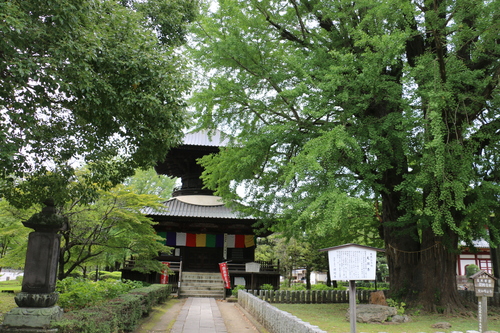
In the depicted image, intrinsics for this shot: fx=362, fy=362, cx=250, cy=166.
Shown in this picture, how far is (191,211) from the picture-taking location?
20578 millimetres

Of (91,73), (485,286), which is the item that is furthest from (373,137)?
(91,73)

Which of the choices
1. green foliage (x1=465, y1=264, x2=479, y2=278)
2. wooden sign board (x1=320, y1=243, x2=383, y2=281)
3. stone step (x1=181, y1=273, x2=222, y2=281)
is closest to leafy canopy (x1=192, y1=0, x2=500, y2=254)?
wooden sign board (x1=320, y1=243, x2=383, y2=281)

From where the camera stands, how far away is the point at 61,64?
19.2ft

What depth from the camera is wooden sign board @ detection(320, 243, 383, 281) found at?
6.32 metres

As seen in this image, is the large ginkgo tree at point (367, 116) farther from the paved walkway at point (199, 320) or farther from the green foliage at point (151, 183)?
the green foliage at point (151, 183)

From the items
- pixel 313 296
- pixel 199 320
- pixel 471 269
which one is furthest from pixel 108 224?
pixel 471 269

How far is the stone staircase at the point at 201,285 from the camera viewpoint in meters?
18.7

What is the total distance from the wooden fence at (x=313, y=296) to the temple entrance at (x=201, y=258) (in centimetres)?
536

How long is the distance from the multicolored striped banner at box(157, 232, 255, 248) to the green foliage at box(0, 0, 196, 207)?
496 inches

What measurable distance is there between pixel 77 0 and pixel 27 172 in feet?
13.7

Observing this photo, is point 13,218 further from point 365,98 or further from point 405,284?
point 405,284

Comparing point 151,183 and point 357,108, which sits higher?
point 151,183

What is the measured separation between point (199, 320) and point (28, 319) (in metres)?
5.53

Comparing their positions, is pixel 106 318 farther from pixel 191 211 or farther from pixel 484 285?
pixel 191 211
